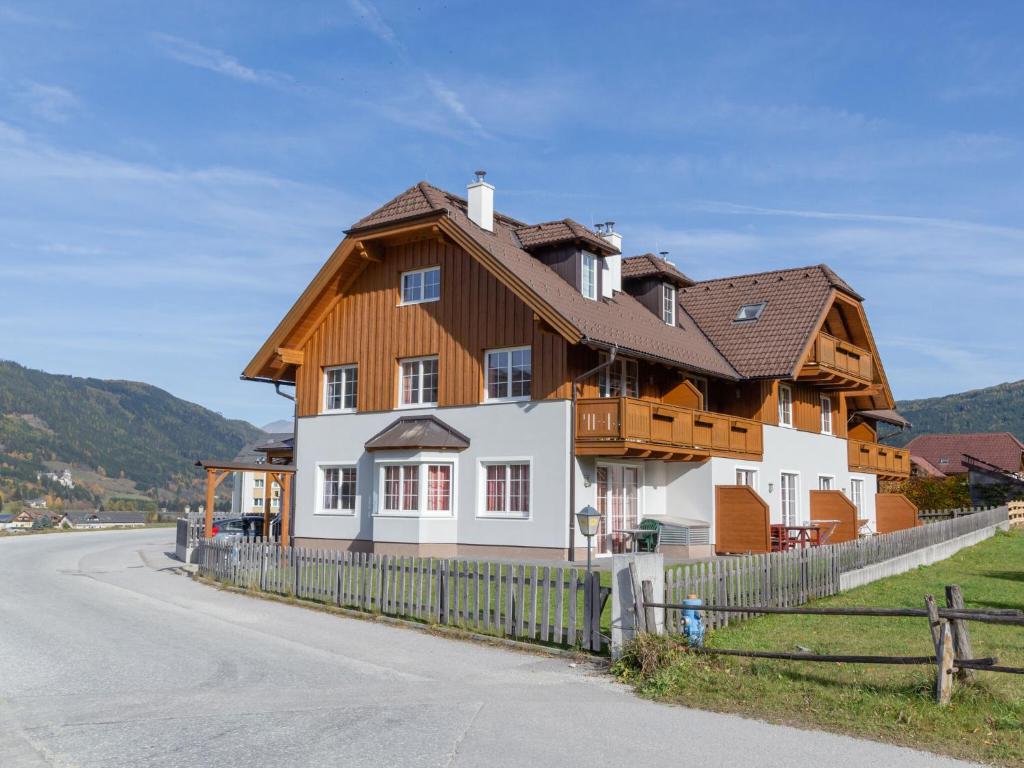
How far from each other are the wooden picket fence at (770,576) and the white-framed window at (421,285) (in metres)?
12.2

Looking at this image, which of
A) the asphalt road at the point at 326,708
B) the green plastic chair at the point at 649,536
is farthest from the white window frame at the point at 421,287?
the asphalt road at the point at 326,708

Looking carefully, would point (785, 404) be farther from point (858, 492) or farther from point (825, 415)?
point (858, 492)

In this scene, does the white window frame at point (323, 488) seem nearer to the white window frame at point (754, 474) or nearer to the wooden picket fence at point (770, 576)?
the white window frame at point (754, 474)

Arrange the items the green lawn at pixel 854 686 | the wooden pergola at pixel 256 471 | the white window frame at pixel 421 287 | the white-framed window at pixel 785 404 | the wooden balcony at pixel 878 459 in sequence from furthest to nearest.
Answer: the wooden balcony at pixel 878 459
the white-framed window at pixel 785 404
the white window frame at pixel 421 287
the wooden pergola at pixel 256 471
the green lawn at pixel 854 686

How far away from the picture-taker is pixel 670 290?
98.4 ft

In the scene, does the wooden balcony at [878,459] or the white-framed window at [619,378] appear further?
the wooden balcony at [878,459]

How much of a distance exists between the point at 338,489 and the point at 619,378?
8373mm

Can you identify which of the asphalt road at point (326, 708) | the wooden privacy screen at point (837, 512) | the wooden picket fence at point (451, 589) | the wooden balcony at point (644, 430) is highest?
the wooden balcony at point (644, 430)

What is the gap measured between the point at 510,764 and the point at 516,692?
248 cm

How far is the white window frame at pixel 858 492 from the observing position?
3544 centimetres

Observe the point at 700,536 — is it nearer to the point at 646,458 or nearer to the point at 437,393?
the point at 646,458

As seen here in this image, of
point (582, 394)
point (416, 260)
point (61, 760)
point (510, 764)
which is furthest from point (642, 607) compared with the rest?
point (416, 260)

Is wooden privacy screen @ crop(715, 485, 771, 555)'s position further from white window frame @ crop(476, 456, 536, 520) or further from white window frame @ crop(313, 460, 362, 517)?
white window frame @ crop(313, 460, 362, 517)

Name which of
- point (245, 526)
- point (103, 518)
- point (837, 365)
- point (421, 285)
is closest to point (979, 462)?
point (837, 365)
